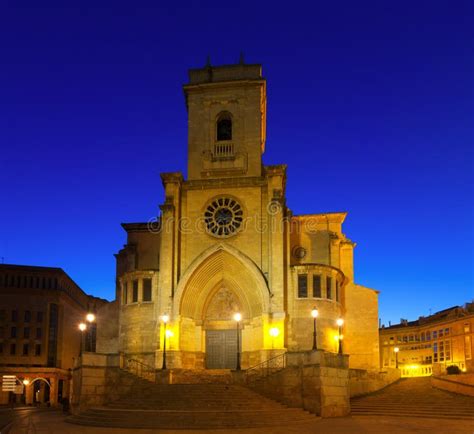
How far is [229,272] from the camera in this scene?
1586 inches

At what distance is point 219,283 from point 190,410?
625 inches

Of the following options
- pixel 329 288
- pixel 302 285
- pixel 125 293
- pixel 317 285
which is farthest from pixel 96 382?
pixel 329 288

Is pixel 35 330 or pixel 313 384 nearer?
pixel 313 384

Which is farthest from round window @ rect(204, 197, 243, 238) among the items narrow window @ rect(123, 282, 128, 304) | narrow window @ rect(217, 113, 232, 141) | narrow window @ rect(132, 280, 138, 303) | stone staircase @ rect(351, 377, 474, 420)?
stone staircase @ rect(351, 377, 474, 420)

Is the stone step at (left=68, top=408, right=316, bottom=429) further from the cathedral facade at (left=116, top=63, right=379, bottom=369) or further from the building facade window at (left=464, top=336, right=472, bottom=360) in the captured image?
the building facade window at (left=464, top=336, right=472, bottom=360)

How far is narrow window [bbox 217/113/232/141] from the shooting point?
145 ft

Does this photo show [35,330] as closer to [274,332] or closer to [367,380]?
[274,332]

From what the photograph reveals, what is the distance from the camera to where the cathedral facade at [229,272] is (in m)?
38.2

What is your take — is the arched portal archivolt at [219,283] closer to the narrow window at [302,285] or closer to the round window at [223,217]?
the round window at [223,217]

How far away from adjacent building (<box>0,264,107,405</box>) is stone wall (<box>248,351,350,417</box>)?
42.9 m

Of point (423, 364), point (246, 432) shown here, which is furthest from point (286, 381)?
point (423, 364)

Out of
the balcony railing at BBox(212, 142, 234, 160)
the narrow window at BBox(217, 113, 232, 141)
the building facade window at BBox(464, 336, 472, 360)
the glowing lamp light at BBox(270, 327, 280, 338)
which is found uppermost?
the narrow window at BBox(217, 113, 232, 141)

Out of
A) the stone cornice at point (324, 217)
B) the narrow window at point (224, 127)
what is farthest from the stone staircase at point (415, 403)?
Answer: the narrow window at point (224, 127)

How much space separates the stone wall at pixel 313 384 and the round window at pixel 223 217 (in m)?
12.6
